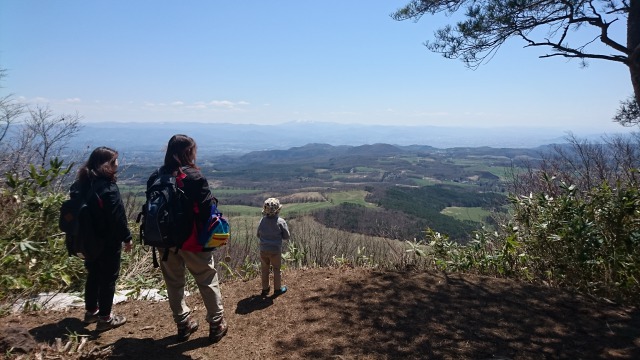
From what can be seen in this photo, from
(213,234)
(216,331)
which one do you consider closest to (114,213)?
(213,234)

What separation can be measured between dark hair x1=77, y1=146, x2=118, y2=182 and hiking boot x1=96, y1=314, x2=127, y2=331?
1.21 metres

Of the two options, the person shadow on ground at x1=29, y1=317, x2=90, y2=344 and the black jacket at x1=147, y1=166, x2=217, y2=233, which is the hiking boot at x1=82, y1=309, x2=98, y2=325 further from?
the black jacket at x1=147, y1=166, x2=217, y2=233

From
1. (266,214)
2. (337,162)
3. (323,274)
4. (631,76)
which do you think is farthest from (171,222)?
(337,162)

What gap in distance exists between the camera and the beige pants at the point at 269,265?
3.75 m

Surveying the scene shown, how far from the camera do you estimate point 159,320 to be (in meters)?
3.55

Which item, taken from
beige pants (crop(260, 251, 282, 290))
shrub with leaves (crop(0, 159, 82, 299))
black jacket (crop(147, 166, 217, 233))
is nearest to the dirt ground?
beige pants (crop(260, 251, 282, 290))

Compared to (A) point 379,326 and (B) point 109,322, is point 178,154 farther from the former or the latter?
(A) point 379,326

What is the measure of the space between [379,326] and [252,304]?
1.28m

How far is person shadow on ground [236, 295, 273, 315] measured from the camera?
360 centimetres

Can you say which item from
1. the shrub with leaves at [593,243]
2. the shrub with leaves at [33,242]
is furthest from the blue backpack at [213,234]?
the shrub with leaves at [593,243]

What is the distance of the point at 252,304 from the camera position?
12.2 ft

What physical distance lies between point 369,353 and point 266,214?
1588mm

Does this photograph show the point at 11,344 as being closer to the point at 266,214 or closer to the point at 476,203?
the point at 266,214

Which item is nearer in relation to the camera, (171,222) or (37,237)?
(171,222)
